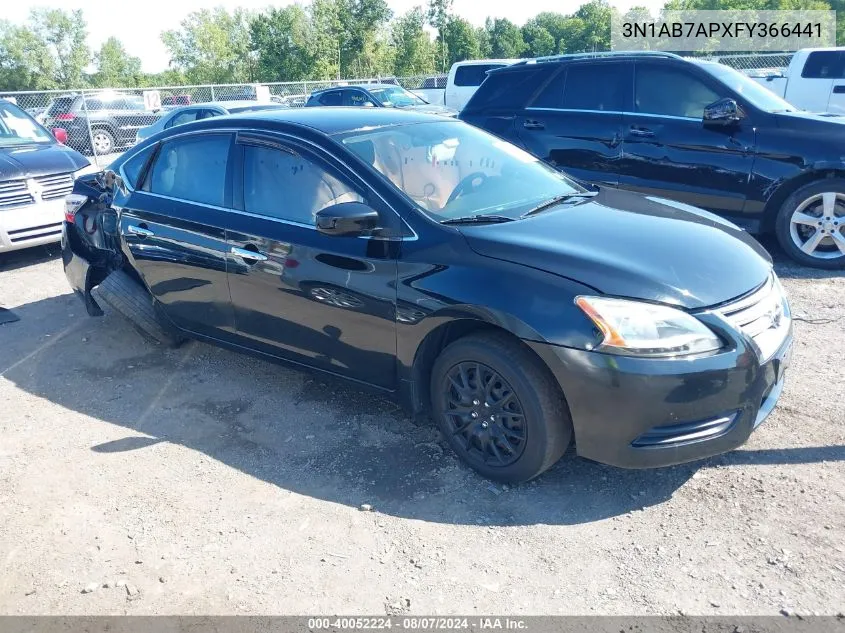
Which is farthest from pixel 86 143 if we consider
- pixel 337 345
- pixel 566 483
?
pixel 566 483

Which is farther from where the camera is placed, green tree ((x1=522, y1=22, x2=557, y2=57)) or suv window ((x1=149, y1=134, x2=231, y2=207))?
green tree ((x1=522, y1=22, x2=557, y2=57))

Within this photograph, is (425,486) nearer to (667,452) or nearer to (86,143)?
(667,452)

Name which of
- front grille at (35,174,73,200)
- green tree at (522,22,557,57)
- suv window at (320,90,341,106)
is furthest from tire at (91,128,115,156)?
green tree at (522,22,557,57)

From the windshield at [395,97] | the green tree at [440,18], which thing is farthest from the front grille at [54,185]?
the green tree at [440,18]

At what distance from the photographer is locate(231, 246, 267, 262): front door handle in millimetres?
3930

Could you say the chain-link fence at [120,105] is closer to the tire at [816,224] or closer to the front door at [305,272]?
the front door at [305,272]

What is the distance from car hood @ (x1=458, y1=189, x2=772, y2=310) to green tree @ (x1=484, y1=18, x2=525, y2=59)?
272 ft

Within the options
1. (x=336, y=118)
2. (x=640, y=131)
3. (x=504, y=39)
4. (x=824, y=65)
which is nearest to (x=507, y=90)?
(x=640, y=131)

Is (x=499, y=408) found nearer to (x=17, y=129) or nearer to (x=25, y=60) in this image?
(x=17, y=129)

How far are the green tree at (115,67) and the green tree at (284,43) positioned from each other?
24.7 m

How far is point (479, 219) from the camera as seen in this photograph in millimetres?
3523

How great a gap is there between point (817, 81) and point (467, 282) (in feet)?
43.9

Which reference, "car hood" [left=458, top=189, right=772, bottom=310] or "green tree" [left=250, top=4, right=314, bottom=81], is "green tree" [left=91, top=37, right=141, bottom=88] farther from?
"car hood" [left=458, top=189, right=772, bottom=310]

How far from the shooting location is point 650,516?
9.97 ft
